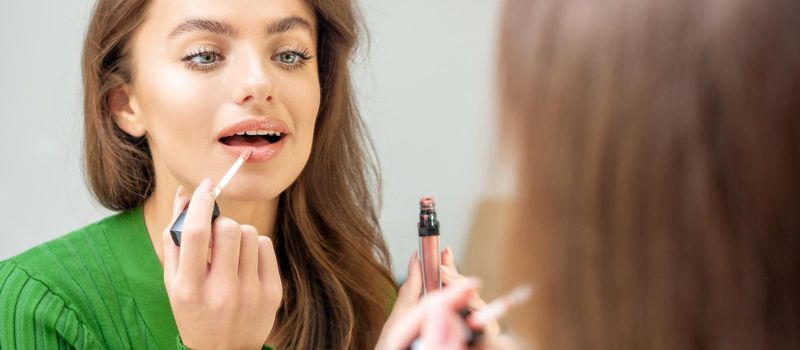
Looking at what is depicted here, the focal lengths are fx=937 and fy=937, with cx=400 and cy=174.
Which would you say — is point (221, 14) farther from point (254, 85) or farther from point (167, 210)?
point (167, 210)

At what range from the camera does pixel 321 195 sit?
1.26 metres

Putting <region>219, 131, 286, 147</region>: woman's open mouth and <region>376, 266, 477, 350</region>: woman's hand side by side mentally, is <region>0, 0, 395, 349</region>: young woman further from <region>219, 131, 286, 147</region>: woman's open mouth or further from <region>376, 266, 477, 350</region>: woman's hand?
<region>376, 266, 477, 350</region>: woman's hand

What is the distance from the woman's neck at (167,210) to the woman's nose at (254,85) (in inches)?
5.9

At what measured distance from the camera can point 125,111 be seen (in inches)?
45.9

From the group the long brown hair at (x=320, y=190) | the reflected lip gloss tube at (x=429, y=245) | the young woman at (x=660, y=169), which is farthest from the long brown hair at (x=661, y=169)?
the long brown hair at (x=320, y=190)

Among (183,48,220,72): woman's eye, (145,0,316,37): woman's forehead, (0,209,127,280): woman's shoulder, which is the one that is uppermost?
(145,0,316,37): woman's forehead

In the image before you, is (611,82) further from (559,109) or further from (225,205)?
(225,205)

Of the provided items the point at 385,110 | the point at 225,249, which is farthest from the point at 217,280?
the point at 385,110

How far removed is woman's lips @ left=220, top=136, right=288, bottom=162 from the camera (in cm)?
106

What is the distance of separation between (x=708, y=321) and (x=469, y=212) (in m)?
1.04

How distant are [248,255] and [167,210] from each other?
0.24 metres

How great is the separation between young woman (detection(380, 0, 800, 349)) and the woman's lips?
0.55m

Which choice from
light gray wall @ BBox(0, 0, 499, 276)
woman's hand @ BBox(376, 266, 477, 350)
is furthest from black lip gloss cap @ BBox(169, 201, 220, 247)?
light gray wall @ BBox(0, 0, 499, 276)

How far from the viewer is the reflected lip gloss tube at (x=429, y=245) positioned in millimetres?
957
